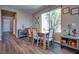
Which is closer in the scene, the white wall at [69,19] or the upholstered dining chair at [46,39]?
the white wall at [69,19]

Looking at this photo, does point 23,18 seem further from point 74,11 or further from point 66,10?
point 74,11

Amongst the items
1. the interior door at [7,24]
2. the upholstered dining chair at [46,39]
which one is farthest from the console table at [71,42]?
the interior door at [7,24]

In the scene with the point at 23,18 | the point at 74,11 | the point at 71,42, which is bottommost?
the point at 71,42

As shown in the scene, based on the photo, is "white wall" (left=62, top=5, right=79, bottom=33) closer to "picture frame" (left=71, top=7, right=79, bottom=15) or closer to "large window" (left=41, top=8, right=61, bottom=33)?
"picture frame" (left=71, top=7, right=79, bottom=15)

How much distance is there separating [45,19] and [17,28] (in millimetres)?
2651

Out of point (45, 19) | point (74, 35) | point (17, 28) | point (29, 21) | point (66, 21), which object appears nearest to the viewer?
point (74, 35)

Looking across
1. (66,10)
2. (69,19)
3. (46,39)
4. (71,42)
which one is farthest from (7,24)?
(71,42)

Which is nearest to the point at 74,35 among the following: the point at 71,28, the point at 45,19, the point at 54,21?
the point at 71,28

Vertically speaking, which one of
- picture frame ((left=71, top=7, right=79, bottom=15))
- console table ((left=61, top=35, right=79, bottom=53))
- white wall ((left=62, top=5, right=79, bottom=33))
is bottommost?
console table ((left=61, top=35, right=79, bottom=53))

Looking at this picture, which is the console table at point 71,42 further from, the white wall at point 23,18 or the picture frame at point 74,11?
the white wall at point 23,18

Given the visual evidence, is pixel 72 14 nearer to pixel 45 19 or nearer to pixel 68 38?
pixel 68 38

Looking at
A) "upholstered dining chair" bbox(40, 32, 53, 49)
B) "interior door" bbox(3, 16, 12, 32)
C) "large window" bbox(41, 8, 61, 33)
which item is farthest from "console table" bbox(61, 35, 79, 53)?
"interior door" bbox(3, 16, 12, 32)

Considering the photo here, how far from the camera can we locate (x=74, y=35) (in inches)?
190
